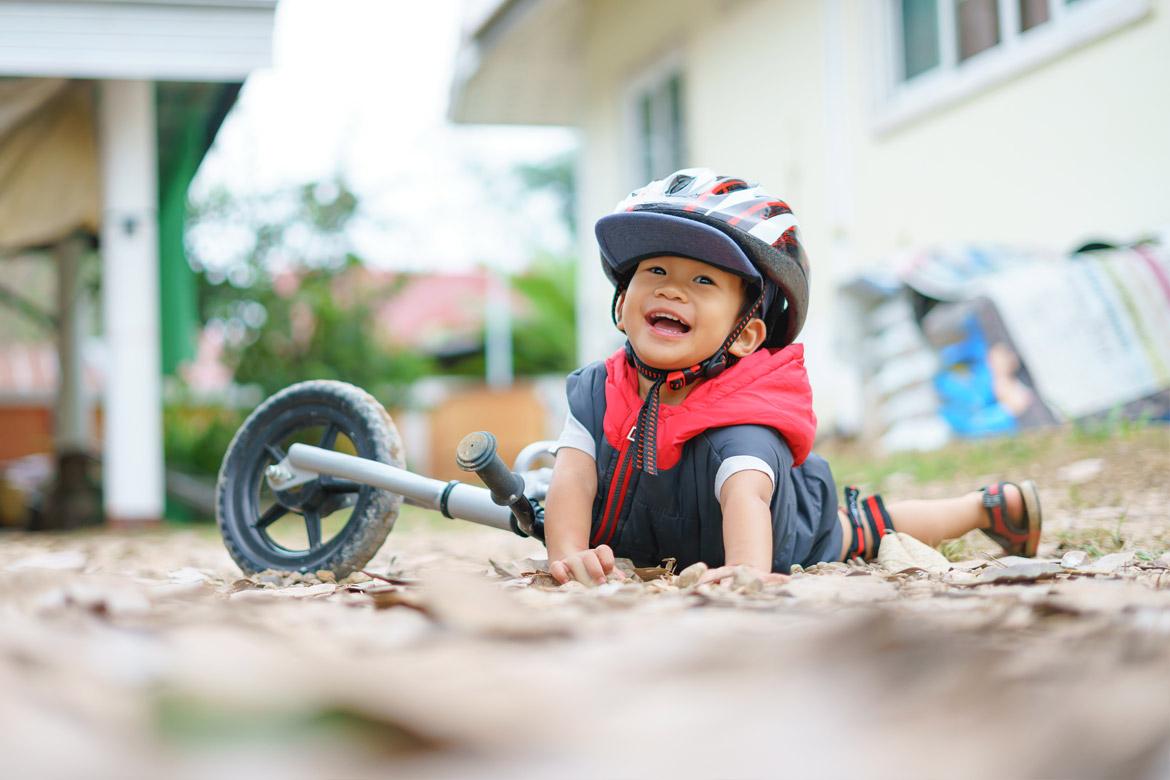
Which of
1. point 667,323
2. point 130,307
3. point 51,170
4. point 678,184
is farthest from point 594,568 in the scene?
point 51,170

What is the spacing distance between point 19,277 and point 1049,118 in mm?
10236

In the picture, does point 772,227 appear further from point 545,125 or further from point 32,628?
point 545,125

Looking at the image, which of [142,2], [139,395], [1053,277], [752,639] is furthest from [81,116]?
[752,639]

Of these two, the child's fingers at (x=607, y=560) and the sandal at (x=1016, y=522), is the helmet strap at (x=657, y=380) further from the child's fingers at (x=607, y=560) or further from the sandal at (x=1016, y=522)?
the sandal at (x=1016, y=522)

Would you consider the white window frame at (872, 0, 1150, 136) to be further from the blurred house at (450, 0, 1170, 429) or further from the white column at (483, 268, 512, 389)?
the white column at (483, 268, 512, 389)

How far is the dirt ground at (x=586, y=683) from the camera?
95 centimetres

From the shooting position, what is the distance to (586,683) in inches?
43.9

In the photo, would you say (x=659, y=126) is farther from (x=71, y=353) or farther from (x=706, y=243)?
(x=706, y=243)

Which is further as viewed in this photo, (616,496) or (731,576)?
(616,496)

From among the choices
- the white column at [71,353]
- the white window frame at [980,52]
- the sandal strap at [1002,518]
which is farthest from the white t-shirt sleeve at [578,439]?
the white column at [71,353]

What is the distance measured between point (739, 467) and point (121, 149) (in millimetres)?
5501

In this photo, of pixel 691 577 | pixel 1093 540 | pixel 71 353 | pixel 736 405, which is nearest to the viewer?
pixel 691 577

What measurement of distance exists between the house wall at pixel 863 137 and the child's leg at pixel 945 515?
330cm

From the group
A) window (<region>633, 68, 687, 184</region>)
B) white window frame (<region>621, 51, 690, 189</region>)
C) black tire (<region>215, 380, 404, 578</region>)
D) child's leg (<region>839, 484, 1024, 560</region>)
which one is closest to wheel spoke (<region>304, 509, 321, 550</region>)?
black tire (<region>215, 380, 404, 578</region>)
